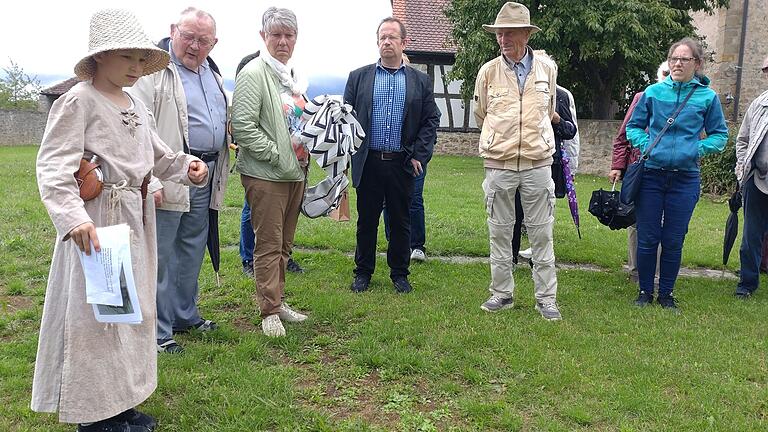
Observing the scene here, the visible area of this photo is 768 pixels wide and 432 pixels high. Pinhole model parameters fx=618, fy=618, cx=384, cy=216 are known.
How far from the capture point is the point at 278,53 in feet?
13.9

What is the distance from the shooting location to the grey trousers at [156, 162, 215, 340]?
12.8 feet

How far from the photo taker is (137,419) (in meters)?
3.03

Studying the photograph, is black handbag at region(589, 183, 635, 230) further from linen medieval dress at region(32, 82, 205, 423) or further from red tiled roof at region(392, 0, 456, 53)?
red tiled roof at region(392, 0, 456, 53)

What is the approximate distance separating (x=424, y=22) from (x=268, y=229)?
2134 centimetres

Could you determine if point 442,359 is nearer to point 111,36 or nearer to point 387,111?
point 387,111

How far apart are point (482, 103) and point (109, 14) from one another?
2.97 m

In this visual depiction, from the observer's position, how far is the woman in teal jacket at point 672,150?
4.86 m

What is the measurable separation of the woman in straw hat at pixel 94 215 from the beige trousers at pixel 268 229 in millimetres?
1369

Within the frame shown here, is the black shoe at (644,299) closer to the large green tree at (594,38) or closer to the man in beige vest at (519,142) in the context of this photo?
the man in beige vest at (519,142)

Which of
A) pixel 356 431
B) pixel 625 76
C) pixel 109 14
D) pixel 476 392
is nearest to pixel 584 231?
pixel 476 392

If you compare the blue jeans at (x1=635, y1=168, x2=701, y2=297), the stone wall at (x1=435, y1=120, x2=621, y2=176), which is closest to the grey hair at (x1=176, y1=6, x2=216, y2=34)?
the blue jeans at (x1=635, y1=168, x2=701, y2=297)

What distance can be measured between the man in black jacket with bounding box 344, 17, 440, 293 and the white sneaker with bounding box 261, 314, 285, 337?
53.8 inches

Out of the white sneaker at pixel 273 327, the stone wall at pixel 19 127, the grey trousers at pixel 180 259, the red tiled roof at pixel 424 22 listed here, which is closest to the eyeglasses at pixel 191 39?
the grey trousers at pixel 180 259

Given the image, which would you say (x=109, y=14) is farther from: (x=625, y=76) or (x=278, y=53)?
(x=625, y=76)
